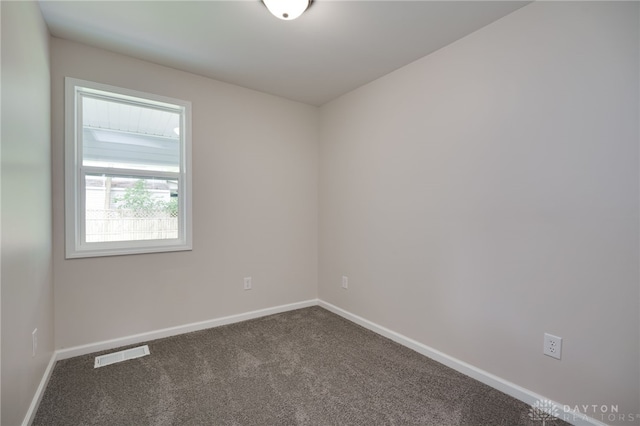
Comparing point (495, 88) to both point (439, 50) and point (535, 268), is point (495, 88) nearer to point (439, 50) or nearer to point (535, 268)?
point (439, 50)

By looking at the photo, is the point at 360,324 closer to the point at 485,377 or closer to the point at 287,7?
the point at 485,377

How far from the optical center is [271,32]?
2072 mm

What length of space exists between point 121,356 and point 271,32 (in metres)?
2.67

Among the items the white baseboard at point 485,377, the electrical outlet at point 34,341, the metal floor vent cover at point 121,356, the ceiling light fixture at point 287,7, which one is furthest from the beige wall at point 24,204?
the white baseboard at point 485,377

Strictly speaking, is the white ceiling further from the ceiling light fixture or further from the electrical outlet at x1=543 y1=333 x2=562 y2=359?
the electrical outlet at x1=543 y1=333 x2=562 y2=359

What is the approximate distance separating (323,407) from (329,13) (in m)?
2.43

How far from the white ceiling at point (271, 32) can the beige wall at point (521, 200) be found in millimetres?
238

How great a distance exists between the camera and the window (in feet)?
7.53

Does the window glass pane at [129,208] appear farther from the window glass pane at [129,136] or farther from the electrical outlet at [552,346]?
the electrical outlet at [552,346]

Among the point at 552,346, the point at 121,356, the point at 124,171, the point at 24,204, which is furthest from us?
the point at 124,171

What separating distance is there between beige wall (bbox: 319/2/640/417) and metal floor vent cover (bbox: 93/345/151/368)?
79.9 inches

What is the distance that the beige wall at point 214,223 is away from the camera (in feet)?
7.45

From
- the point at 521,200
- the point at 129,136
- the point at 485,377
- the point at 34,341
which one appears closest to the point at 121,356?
the point at 34,341

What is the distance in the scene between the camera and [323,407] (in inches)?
67.9
